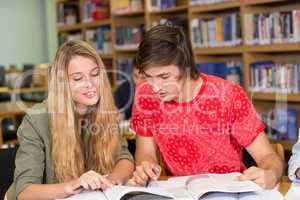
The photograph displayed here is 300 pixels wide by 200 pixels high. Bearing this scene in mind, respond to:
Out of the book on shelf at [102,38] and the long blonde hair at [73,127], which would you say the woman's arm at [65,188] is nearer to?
the long blonde hair at [73,127]

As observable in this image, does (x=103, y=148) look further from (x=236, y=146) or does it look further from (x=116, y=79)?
(x=116, y=79)

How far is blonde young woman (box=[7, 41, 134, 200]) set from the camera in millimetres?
1755

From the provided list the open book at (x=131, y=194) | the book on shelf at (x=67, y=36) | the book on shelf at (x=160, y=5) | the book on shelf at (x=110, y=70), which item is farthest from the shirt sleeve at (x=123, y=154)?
the book on shelf at (x=67, y=36)

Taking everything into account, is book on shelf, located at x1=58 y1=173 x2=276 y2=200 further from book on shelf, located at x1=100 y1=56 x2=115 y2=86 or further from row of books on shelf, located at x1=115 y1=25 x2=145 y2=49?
book on shelf, located at x1=100 y1=56 x2=115 y2=86

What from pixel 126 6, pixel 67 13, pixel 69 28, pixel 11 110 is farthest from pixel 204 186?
pixel 67 13

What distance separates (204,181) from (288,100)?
2698mm

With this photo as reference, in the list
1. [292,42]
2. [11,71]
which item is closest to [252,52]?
[292,42]

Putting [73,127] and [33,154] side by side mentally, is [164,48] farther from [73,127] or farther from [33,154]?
[33,154]

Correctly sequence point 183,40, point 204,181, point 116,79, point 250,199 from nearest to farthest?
1. point 250,199
2. point 204,181
3. point 183,40
4. point 116,79

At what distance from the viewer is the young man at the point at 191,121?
1.87 meters

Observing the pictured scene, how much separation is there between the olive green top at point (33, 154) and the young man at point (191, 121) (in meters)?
0.37

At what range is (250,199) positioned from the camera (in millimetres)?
1383

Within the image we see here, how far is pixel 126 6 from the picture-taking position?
221 inches

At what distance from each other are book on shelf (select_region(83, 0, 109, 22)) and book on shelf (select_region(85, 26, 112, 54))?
5.9 inches
